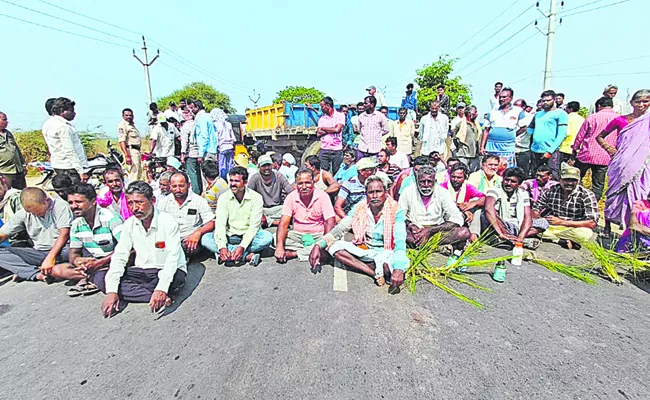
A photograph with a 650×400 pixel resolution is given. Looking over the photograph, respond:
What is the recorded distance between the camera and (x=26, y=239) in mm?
4160

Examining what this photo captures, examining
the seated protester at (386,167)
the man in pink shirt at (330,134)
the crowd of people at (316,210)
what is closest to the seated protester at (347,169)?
the crowd of people at (316,210)

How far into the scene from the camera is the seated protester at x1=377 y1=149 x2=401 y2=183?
639cm

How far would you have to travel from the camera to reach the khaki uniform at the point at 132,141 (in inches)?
335

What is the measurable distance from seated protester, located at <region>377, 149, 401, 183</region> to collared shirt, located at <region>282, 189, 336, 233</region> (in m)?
1.96

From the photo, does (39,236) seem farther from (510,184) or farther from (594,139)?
(594,139)

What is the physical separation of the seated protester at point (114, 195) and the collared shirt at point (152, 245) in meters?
1.45

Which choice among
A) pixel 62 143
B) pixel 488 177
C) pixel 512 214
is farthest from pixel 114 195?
pixel 512 214

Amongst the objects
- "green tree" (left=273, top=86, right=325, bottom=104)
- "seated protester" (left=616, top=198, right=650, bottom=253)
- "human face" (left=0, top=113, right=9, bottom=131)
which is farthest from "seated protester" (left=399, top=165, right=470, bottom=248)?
"green tree" (left=273, top=86, right=325, bottom=104)

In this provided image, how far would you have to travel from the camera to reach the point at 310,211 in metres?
4.59

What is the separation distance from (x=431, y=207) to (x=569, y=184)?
1.92m

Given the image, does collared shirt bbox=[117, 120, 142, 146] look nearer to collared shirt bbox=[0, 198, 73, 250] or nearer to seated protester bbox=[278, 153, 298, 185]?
seated protester bbox=[278, 153, 298, 185]

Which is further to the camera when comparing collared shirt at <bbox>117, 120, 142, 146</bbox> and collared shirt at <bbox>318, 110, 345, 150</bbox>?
collared shirt at <bbox>117, 120, 142, 146</bbox>

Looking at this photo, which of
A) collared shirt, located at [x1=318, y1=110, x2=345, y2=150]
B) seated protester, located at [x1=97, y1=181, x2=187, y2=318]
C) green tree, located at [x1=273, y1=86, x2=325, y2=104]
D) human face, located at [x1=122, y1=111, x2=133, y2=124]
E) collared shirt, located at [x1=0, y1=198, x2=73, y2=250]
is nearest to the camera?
seated protester, located at [x1=97, y1=181, x2=187, y2=318]

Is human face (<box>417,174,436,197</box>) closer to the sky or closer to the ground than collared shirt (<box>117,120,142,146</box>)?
closer to the ground
